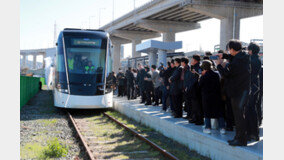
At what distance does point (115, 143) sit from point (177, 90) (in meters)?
2.56

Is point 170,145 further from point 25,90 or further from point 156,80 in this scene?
point 25,90

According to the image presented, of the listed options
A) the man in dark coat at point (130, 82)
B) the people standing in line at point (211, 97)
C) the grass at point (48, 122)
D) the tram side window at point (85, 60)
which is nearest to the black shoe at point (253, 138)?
the people standing in line at point (211, 97)

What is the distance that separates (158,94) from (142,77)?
1.06 metres

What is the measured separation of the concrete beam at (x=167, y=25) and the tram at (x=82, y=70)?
28.9 metres

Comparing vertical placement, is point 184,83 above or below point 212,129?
above

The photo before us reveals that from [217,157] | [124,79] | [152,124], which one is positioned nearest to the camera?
[217,157]

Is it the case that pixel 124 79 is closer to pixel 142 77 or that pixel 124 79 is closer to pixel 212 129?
pixel 142 77

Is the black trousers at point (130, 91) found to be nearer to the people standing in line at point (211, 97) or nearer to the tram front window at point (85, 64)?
the tram front window at point (85, 64)

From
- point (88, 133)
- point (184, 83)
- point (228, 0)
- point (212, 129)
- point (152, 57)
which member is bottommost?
point (88, 133)

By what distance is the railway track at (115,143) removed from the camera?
21.9 feet

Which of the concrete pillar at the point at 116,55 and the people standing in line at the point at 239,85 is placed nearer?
the people standing in line at the point at 239,85

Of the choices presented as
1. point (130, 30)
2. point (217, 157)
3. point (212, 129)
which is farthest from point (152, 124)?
point (130, 30)

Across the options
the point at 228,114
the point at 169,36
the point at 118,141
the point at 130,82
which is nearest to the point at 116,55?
the point at 169,36

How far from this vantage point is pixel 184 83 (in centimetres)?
868
